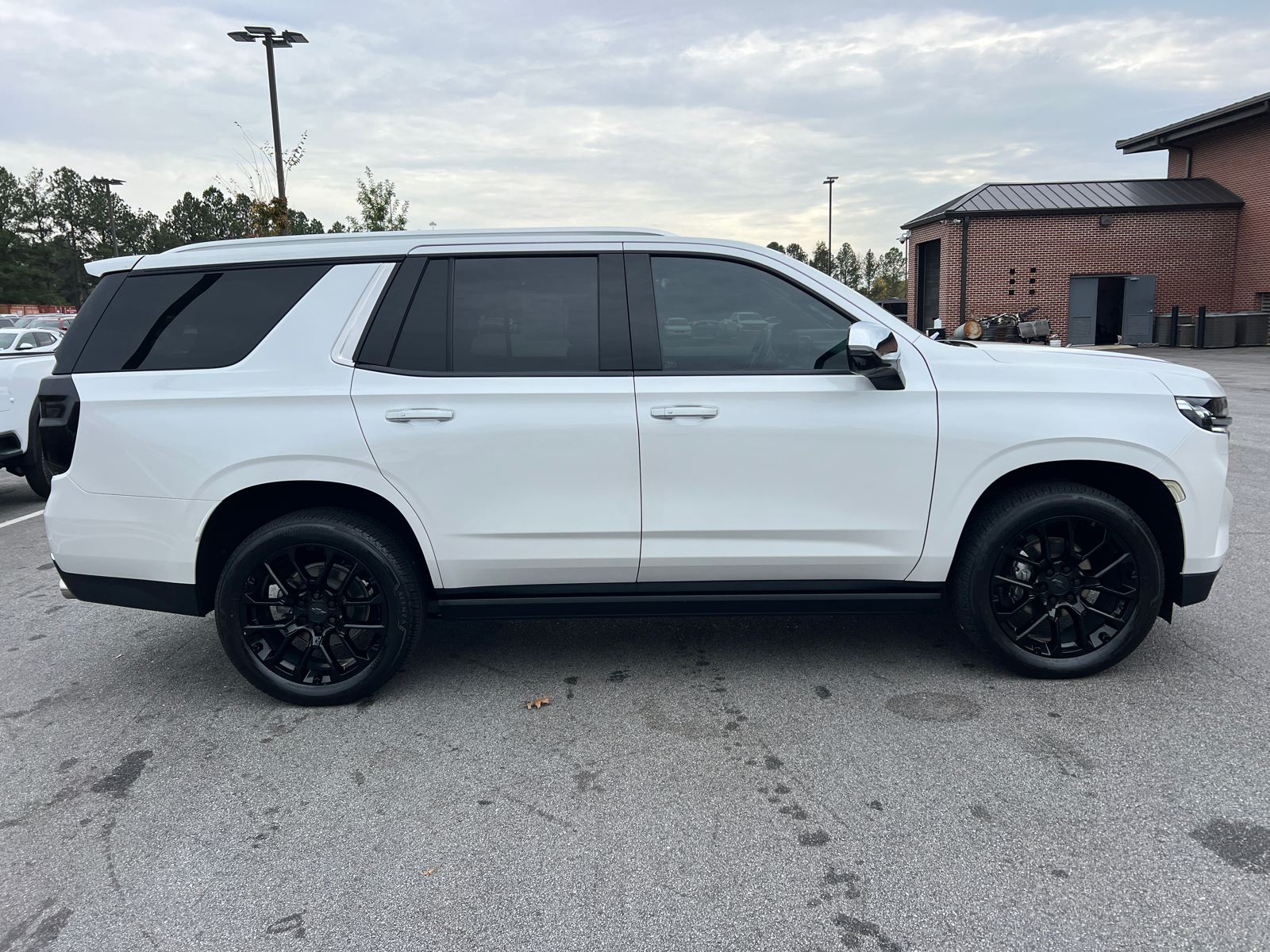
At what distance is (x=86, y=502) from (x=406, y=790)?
6.00ft

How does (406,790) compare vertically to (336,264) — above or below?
below

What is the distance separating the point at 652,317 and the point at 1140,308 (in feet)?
99.8

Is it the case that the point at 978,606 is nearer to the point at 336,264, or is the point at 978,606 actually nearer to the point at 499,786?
the point at 499,786

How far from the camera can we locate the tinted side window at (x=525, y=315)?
11.9 ft

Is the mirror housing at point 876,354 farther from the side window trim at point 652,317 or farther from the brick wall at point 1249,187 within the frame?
the brick wall at point 1249,187

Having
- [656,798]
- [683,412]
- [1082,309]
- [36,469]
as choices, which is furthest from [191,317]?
[1082,309]

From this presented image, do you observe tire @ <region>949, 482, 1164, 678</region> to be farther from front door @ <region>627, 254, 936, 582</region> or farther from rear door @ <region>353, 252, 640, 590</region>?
rear door @ <region>353, 252, 640, 590</region>

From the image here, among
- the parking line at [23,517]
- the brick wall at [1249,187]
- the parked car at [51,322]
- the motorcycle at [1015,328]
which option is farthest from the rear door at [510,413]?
the parked car at [51,322]

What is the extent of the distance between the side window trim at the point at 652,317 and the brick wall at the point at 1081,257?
87.1 ft

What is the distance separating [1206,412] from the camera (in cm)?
363

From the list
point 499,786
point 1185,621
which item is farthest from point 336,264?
point 1185,621

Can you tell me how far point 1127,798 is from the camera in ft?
9.39

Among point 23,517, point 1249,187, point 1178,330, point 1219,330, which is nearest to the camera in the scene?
point 23,517

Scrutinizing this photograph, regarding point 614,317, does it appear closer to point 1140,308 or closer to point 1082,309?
point 1082,309
